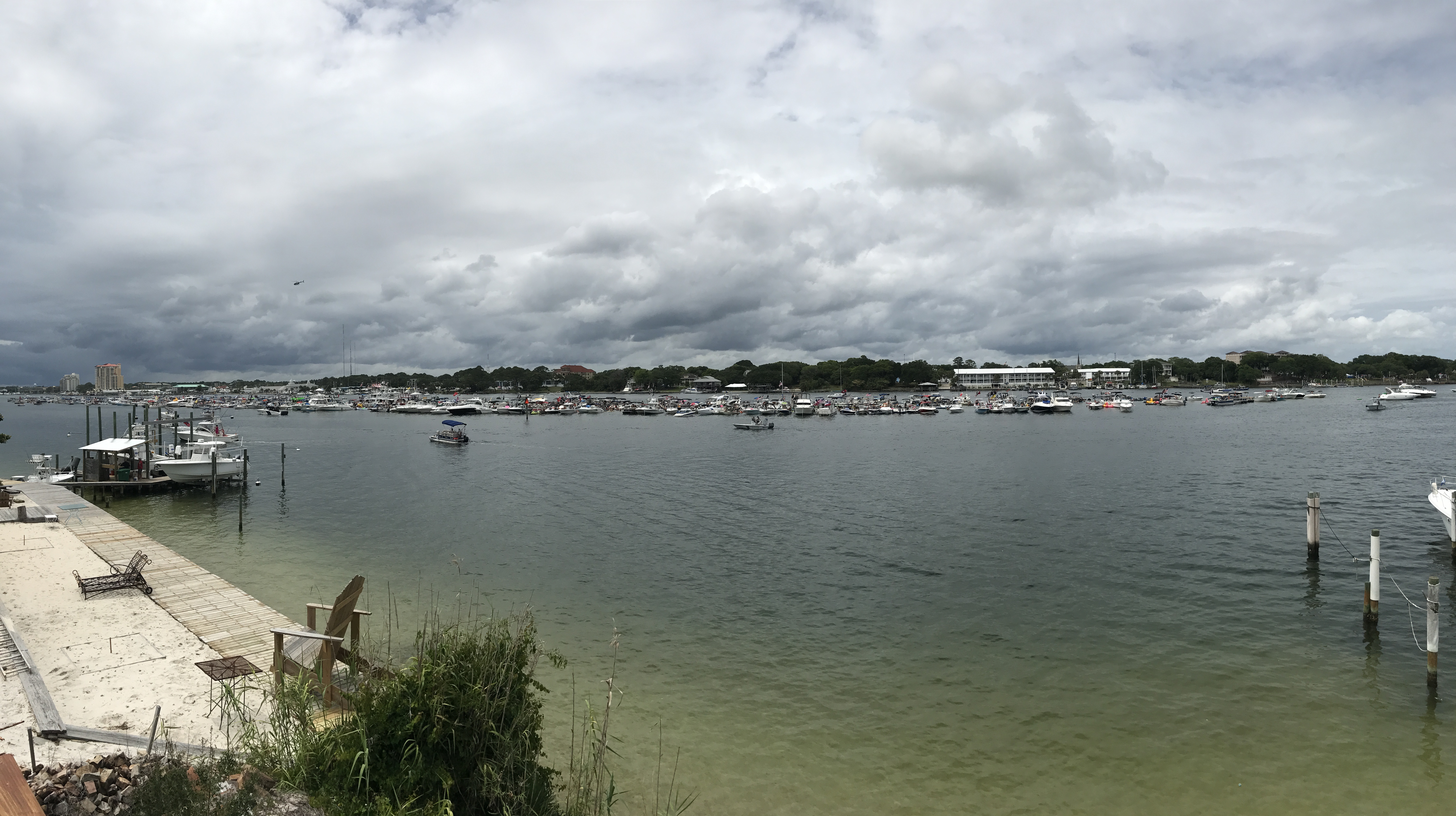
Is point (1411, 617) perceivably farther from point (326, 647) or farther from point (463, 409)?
point (463, 409)

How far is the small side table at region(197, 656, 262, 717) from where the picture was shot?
Result: 1140cm

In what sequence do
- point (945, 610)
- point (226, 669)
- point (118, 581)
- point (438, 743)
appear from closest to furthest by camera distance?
1. point (438, 743)
2. point (226, 669)
3. point (118, 581)
4. point (945, 610)

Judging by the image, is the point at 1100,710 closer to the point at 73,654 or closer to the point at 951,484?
the point at 73,654

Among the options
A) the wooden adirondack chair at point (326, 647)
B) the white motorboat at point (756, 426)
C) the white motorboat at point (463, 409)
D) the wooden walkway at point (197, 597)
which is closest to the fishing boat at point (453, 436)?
the white motorboat at point (756, 426)

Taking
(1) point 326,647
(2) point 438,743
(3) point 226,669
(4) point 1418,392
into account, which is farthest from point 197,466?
(4) point 1418,392

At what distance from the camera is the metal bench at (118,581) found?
16422 mm

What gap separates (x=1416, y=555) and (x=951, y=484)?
2200 centimetres

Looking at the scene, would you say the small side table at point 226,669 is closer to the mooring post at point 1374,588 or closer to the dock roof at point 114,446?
the mooring post at point 1374,588

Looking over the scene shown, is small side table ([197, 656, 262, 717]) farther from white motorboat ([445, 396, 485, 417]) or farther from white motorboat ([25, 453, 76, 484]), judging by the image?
white motorboat ([445, 396, 485, 417])

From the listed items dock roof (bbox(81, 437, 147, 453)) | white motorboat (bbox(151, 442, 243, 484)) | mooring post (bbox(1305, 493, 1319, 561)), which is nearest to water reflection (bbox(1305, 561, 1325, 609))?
mooring post (bbox(1305, 493, 1319, 561))

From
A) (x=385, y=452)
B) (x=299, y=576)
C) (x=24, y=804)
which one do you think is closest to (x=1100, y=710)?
(x=24, y=804)

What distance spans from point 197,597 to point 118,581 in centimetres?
224

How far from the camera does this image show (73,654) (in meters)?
12.6

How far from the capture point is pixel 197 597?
16609 mm
